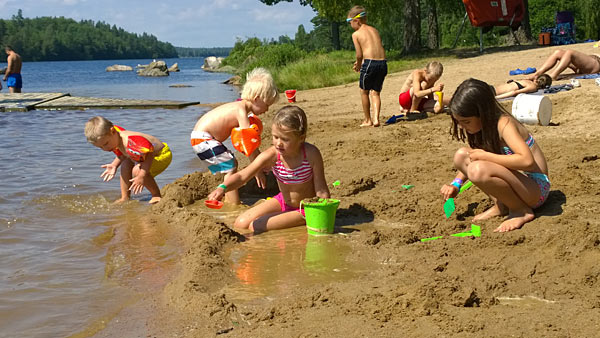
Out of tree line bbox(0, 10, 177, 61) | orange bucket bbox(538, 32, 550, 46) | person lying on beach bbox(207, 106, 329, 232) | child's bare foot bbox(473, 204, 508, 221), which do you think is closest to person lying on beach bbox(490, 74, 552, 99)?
child's bare foot bbox(473, 204, 508, 221)

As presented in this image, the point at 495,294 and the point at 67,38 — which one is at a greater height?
the point at 67,38

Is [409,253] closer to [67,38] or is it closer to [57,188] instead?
[57,188]

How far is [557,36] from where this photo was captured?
17.8m

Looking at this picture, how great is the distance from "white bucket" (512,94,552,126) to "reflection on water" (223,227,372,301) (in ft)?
10.8

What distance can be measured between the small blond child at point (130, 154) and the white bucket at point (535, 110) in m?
3.77

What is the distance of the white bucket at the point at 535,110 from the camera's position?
261 inches

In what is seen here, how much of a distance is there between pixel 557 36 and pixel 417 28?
15.2ft

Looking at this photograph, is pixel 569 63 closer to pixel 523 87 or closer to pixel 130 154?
pixel 523 87

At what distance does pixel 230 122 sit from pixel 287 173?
3.64ft

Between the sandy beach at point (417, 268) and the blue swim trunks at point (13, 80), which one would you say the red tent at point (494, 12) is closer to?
the sandy beach at point (417, 268)

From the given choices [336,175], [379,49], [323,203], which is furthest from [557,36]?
[323,203]

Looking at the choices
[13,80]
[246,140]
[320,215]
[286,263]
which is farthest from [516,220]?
[13,80]

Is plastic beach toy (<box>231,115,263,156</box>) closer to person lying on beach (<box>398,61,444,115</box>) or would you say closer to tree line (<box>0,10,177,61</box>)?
person lying on beach (<box>398,61,444,115</box>)

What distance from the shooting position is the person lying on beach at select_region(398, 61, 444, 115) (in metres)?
8.50
